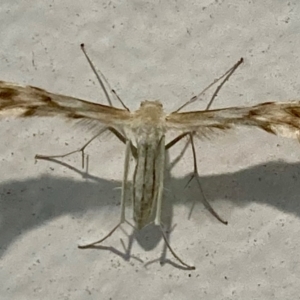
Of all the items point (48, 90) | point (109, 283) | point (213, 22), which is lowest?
point (109, 283)

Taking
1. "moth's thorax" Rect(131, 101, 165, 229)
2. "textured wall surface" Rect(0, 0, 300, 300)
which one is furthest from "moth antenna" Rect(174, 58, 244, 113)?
"moth's thorax" Rect(131, 101, 165, 229)

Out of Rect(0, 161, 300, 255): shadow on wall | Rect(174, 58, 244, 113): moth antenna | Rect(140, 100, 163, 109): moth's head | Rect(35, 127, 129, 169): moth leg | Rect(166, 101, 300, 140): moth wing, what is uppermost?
Rect(174, 58, 244, 113): moth antenna

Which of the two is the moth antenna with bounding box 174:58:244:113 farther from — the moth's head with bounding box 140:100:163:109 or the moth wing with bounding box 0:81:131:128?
the moth wing with bounding box 0:81:131:128

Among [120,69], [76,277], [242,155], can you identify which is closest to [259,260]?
[242,155]

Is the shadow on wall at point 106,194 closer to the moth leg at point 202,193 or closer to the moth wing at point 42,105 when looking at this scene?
the moth leg at point 202,193

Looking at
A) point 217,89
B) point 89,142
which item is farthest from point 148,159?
point 217,89

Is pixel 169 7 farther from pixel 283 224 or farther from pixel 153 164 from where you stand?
pixel 283 224

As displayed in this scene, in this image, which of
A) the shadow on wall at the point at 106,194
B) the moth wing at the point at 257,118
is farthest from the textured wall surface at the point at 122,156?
the moth wing at the point at 257,118
